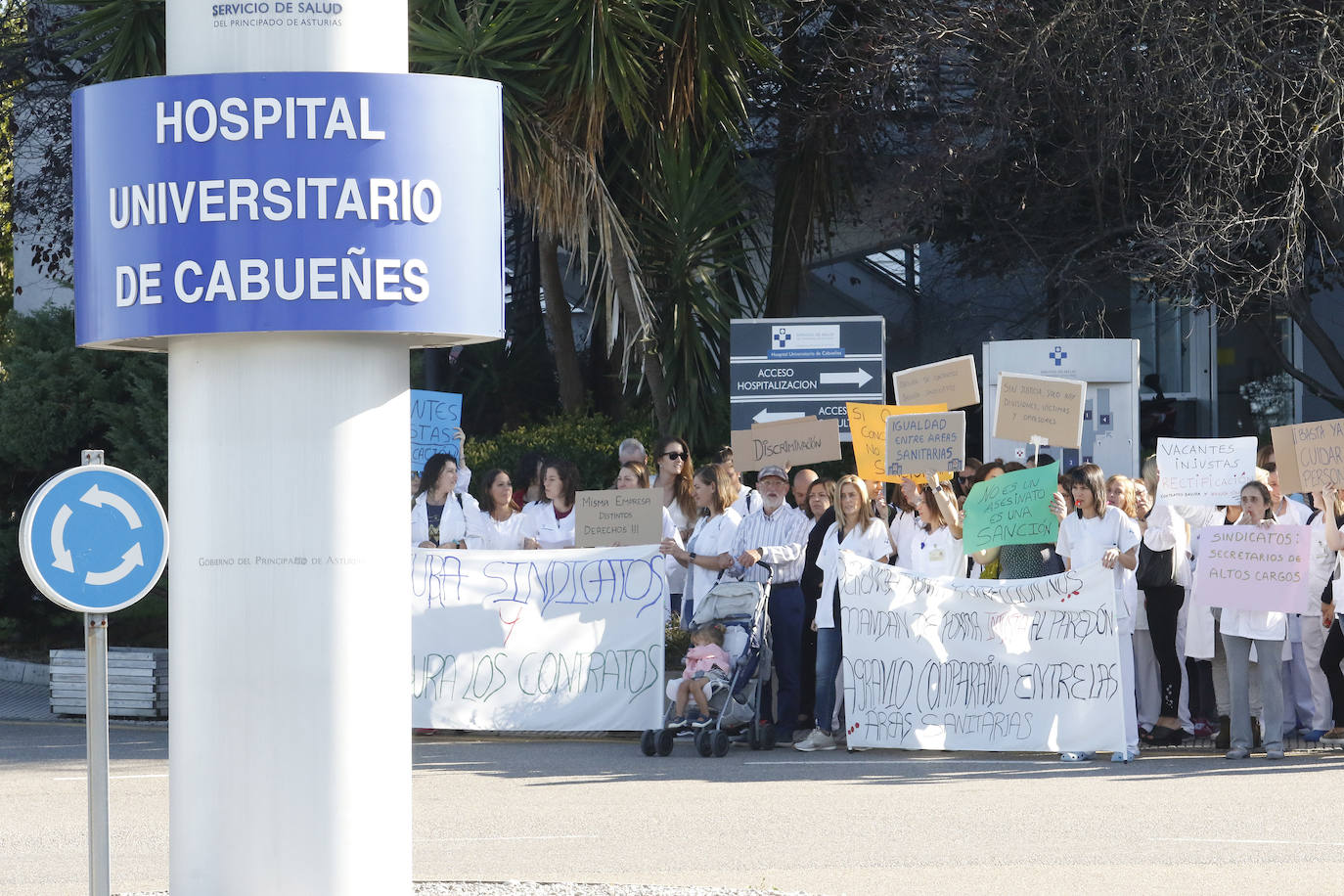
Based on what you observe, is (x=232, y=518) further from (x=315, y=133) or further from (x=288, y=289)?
(x=315, y=133)

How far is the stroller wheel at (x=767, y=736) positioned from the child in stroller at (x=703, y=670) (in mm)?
407

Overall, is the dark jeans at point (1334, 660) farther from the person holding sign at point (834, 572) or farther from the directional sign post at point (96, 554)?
the directional sign post at point (96, 554)

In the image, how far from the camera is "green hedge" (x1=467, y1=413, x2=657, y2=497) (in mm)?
18078

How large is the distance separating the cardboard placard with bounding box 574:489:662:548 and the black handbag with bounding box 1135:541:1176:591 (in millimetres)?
3199

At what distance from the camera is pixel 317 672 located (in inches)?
243

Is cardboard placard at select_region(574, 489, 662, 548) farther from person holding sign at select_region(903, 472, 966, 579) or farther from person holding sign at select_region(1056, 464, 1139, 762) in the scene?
person holding sign at select_region(1056, 464, 1139, 762)

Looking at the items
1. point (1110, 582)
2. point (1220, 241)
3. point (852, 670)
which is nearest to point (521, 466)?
point (852, 670)

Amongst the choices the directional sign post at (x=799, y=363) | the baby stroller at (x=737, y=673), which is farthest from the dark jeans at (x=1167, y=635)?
the directional sign post at (x=799, y=363)

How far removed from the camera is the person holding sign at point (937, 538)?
39.6ft

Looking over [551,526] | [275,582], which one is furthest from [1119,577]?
[275,582]

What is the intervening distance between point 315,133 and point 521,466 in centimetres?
853

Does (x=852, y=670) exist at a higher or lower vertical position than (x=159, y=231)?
lower

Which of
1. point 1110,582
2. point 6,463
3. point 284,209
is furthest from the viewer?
point 6,463

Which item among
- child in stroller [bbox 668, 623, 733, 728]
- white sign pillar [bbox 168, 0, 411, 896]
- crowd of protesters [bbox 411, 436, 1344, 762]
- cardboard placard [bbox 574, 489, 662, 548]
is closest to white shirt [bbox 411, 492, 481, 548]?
cardboard placard [bbox 574, 489, 662, 548]
